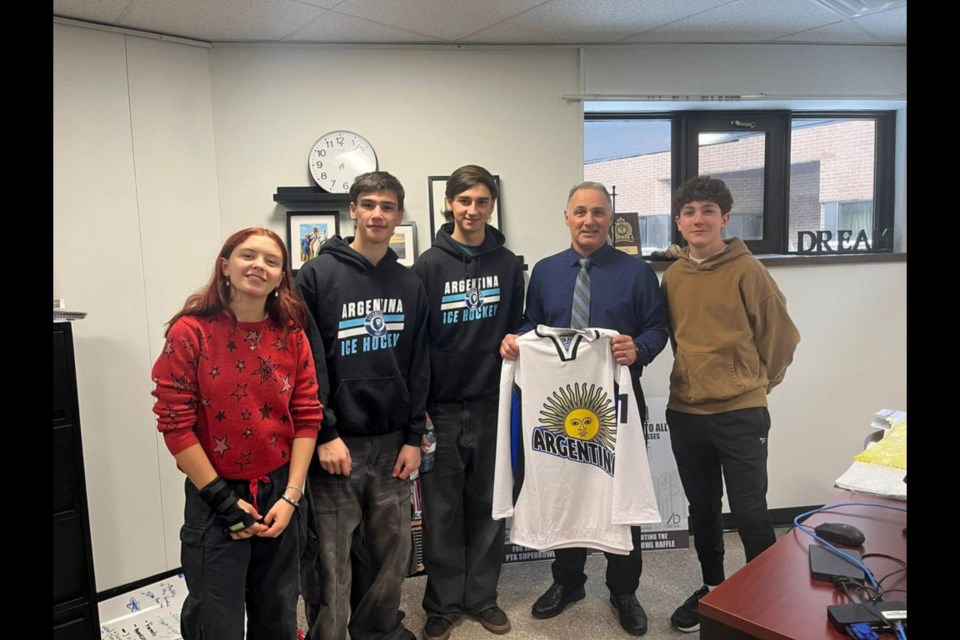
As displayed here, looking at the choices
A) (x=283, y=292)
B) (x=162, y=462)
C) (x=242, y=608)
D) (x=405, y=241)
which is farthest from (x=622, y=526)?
(x=162, y=462)

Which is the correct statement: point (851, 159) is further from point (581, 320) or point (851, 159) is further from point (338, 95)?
point (338, 95)

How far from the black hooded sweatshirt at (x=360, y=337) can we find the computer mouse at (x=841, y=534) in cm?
117

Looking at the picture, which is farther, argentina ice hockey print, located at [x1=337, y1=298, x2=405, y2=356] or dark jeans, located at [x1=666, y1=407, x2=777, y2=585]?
dark jeans, located at [x1=666, y1=407, x2=777, y2=585]

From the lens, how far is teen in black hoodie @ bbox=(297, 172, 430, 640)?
6.15ft

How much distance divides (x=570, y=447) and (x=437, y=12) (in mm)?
1806

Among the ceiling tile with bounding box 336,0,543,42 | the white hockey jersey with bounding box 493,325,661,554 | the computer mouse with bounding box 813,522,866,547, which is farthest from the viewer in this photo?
the ceiling tile with bounding box 336,0,543,42

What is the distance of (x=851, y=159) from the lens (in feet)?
11.3

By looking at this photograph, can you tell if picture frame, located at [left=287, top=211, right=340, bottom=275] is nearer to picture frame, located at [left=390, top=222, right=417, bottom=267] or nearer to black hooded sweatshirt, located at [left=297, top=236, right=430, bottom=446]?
picture frame, located at [left=390, top=222, right=417, bottom=267]

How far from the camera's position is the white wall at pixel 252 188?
2.60 m

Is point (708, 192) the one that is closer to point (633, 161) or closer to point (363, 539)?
point (633, 161)

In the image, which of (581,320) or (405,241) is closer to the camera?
(581,320)

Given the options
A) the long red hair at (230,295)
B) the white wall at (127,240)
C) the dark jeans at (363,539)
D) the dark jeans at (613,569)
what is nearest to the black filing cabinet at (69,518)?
the white wall at (127,240)

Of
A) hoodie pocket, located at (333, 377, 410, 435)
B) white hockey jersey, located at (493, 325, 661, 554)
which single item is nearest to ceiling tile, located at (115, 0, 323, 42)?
hoodie pocket, located at (333, 377, 410, 435)
